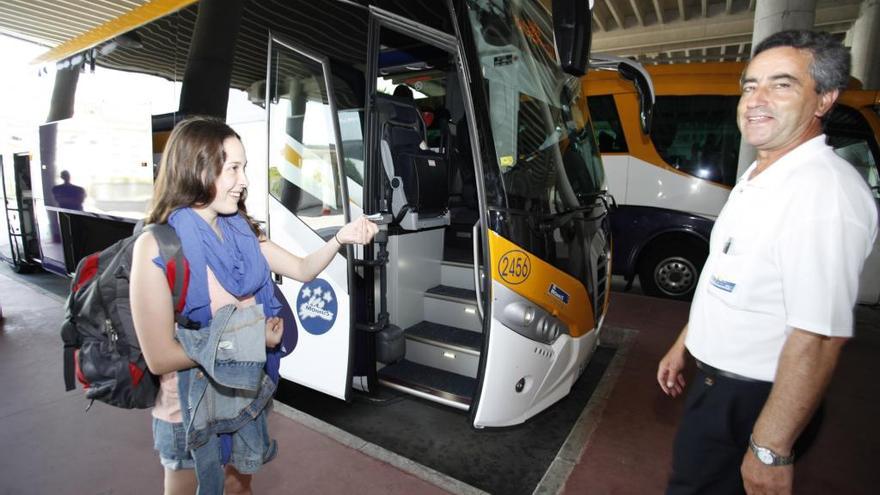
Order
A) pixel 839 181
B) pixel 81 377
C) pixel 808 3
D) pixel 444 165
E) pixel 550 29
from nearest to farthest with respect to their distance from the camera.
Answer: pixel 839 181 → pixel 81 377 → pixel 550 29 → pixel 444 165 → pixel 808 3

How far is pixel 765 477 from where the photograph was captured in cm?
108

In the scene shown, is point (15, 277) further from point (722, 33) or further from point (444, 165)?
point (722, 33)

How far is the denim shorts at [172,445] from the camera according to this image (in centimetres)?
128

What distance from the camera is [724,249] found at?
1.28 meters

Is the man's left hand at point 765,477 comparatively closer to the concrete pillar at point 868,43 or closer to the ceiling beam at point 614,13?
the ceiling beam at point 614,13

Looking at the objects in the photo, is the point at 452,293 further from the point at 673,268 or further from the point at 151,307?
the point at 673,268

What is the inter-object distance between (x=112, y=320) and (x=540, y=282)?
68.7 inches

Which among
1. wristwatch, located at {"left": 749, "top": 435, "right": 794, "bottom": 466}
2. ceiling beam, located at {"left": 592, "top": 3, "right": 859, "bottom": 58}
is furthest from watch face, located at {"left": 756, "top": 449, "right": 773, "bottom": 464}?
ceiling beam, located at {"left": 592, "top": 3, "right": 859, "bottom": 58}

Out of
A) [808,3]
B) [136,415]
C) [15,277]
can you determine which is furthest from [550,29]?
[15,277]

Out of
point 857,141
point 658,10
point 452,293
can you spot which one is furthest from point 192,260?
point 658,10

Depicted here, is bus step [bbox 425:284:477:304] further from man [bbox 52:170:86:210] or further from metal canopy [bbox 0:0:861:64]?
metal canopy [bbox 0:0:861:64]

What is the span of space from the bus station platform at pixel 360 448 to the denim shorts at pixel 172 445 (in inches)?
35.1

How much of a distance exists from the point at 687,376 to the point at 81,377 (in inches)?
148

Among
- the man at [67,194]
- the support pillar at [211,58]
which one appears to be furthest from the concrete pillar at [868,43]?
the man at [67,194]
